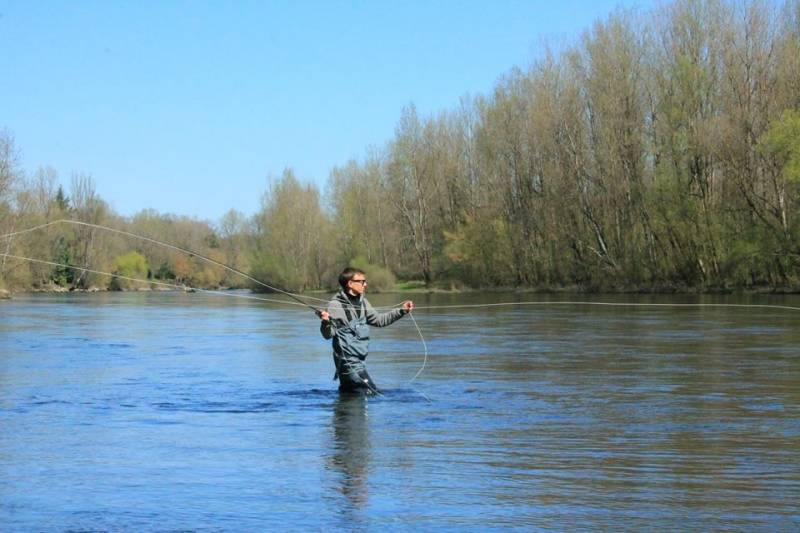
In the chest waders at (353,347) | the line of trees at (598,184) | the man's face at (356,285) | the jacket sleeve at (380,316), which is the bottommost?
the chest waders at (353,347)

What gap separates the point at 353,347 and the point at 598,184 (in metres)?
53.5

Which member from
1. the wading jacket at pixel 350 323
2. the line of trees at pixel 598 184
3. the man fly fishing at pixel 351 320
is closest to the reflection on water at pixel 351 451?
the man fly fishing at pixel 351 320

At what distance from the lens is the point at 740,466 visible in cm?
830

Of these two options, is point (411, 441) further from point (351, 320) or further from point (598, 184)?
point (598, 184)

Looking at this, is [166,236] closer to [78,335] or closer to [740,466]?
[78,335]

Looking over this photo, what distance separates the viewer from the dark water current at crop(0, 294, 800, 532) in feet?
22.5

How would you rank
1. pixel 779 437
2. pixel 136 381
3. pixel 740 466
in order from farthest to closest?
pixel 136 381 < pixel 779 437 < pixel 740 466

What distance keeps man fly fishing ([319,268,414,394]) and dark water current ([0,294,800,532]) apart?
0.55 m

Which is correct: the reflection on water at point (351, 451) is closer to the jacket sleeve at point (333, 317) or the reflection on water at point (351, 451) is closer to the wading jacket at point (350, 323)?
the wading jacket at point (350, 323)

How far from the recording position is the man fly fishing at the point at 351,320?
12.4 meters

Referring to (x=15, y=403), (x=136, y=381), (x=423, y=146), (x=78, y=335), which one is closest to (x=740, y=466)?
(x=15, y=403)

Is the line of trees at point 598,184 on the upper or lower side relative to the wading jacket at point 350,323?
upper

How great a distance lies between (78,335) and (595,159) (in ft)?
140

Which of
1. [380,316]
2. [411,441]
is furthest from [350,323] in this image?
[411,441]
